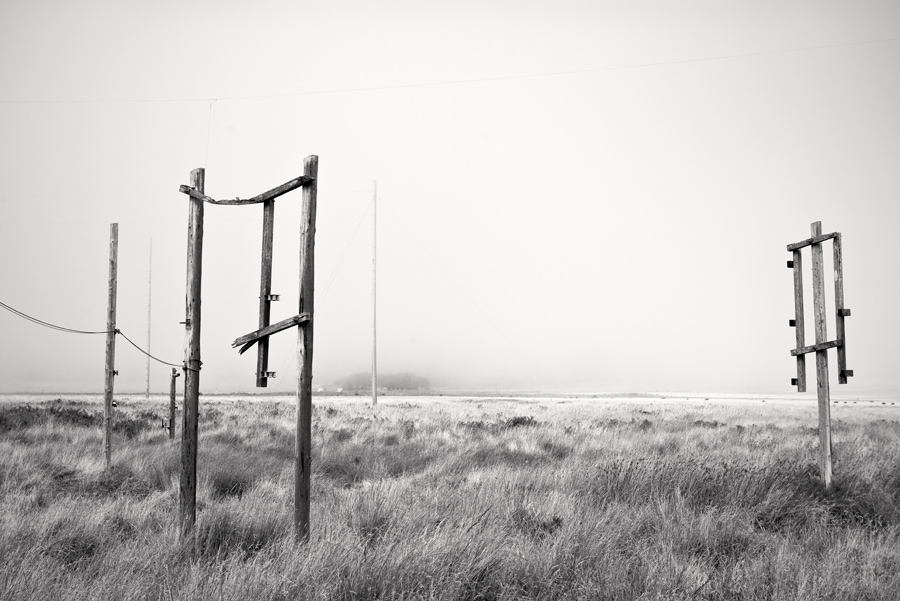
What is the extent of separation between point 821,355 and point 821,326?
1.44ft

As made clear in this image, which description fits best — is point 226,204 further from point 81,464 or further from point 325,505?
point 81,464

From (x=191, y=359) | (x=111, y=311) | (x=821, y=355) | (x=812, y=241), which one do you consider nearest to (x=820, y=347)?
(x=821, y=355)

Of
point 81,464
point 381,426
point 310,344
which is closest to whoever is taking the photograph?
point 310,344

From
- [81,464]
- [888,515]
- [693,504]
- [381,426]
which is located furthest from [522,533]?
[381,426]

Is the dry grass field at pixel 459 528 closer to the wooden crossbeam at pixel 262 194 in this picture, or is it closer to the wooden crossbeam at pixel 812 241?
the wooden crossbeam at pixel 262 194

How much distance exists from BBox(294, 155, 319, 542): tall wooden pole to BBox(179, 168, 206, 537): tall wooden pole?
1101 millimetres

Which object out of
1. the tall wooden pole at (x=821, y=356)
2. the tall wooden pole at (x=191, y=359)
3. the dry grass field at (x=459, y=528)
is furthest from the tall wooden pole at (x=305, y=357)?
the tall wooden pole at (x=821, y=356)

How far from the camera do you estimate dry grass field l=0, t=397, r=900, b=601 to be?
452 cm

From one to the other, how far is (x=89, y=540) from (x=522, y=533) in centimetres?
450

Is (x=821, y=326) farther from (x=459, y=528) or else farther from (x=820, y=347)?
(x=459, y=528)

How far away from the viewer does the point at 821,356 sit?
872 centimetres

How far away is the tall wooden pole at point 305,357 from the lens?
18.0 feet

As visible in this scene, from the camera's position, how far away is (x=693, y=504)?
7.88 meters

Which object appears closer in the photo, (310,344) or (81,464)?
(310,344)
